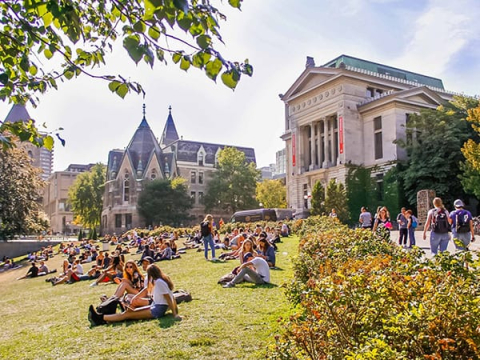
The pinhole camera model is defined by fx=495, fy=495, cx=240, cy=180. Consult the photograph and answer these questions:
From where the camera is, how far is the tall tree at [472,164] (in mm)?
32844

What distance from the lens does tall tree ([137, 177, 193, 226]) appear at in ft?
224

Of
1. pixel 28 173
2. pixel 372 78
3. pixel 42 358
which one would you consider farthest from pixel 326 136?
pixel 42 358

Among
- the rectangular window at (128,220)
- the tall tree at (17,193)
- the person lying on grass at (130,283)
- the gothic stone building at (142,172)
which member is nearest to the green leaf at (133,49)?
the person lying on grass at (130,283)

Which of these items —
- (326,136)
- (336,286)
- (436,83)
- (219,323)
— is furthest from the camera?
(436,83)

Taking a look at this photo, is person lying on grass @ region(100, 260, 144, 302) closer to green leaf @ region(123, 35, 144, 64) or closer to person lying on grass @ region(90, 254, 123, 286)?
person lying on grass @ region(90, 254, 123, 286)

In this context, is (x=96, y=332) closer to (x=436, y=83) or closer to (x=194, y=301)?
(x=194, y=301)

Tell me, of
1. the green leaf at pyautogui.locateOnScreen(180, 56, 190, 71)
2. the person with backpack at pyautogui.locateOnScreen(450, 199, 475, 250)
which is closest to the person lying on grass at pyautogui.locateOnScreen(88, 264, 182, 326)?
the green leaf at pyautogui.locateOnScreen(180, 56, 190, 71)

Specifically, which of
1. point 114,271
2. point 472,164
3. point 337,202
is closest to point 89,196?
point 337,202

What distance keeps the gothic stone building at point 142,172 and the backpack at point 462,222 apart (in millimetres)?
61126

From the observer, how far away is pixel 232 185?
74.6 metres

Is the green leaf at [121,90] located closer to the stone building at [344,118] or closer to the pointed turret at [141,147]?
the stone building at [344,118]

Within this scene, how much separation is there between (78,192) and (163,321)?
73850 mm

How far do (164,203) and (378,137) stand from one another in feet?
98.4

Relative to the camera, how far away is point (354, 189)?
5450 centimetres
